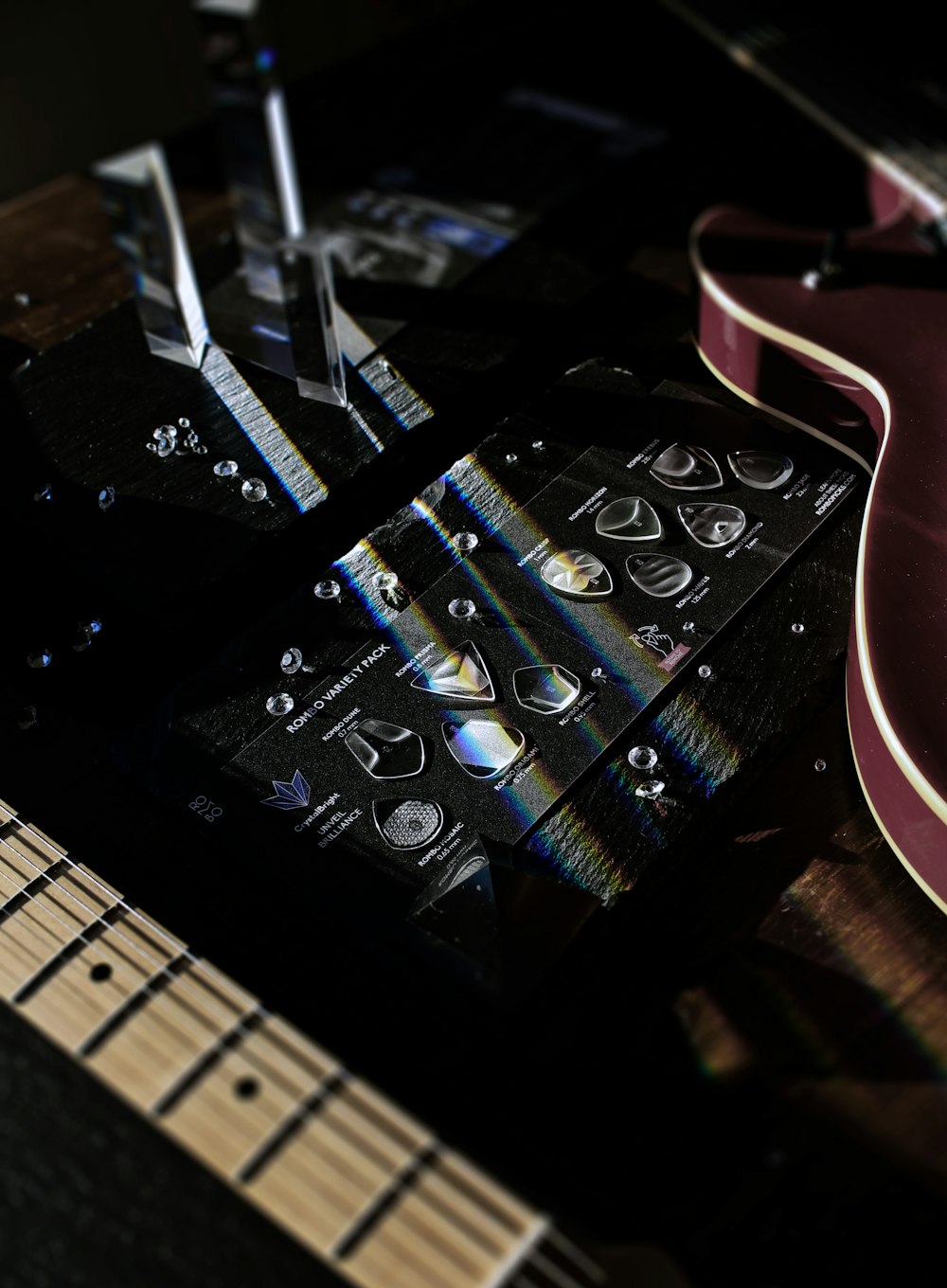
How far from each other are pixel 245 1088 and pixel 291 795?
204 millimetres

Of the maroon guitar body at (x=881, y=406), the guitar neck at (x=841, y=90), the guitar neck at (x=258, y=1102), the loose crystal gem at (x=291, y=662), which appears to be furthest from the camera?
the guitar neck at (x=841, y=90)

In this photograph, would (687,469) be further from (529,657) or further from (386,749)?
(386,749)

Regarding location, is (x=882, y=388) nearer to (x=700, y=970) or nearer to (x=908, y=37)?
(x=700, y=970)

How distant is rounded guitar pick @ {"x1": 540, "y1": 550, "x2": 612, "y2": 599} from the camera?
0.80 meters

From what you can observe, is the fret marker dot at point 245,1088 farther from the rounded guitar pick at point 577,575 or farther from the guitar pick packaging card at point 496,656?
the rounded guitar pick at point 577,575

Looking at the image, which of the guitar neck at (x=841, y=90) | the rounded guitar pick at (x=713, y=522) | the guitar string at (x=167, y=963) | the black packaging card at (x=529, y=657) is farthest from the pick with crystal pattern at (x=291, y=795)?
the guitar neck at (x=841, y=90)

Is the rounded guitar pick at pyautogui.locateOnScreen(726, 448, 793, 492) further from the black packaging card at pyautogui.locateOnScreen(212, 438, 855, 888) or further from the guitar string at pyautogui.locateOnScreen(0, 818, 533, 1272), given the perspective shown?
the guitar string at pyautogui.locateOnScreen(0, 818, 533, 1272)

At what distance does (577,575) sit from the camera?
81 centimetres

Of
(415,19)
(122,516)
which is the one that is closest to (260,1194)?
(122,516)

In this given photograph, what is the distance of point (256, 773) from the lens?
2.39 feet

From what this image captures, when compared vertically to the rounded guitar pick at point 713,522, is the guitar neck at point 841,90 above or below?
above

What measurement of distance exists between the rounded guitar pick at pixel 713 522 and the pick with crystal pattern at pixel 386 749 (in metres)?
0.25

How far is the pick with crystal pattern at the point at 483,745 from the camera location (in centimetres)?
72

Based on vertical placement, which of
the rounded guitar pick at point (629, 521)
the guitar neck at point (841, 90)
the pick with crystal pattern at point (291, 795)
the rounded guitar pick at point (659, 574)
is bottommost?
the rounded guitar pick at point (659, 574)
